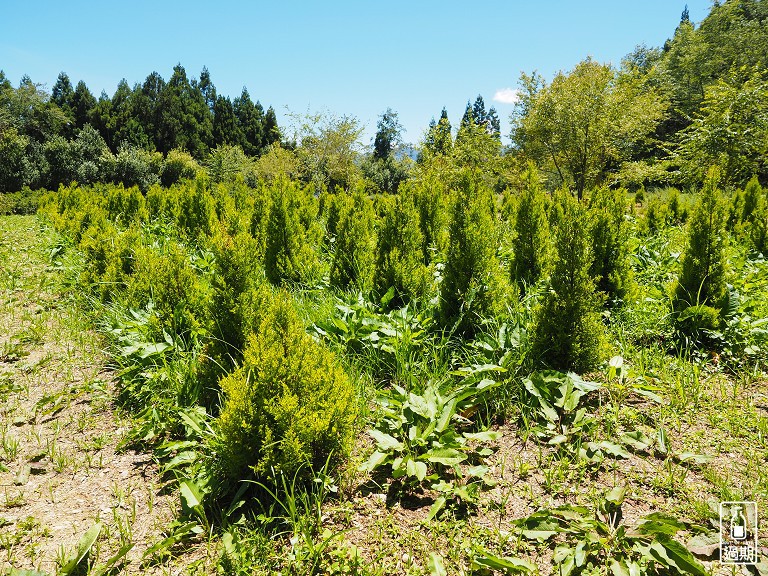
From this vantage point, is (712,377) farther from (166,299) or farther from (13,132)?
(13,132)

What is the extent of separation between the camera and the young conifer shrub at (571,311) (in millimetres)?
3109

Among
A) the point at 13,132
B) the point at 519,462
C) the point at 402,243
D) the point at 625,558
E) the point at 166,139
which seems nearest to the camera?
the point at 625,558

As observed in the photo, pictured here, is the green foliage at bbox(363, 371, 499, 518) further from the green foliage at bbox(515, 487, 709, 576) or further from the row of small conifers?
the green foliage at bbox(515, 487, 709, 576)

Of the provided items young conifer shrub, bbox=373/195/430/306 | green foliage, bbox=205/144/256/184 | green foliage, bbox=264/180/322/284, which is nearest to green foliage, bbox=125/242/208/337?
green foliage, bbox=264/180/322/284

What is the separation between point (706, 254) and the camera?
4.03m

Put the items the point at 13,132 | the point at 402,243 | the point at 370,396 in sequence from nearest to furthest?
the point at 370,396 < the point at 402,243 < the point at 13,132

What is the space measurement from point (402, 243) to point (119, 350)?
3.09 meters

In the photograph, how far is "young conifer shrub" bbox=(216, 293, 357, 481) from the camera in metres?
2.20

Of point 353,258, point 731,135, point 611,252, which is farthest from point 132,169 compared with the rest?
point 611,252

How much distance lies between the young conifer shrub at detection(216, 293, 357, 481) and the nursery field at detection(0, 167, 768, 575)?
1 centimetres

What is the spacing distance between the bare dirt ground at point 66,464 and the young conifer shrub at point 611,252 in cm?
450

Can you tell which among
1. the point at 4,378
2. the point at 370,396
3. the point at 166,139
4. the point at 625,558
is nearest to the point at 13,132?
the point at 166,139

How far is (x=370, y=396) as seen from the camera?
3.20 m

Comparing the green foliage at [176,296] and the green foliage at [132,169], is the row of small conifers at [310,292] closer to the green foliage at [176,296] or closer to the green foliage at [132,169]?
the green foliage at [176,296]
